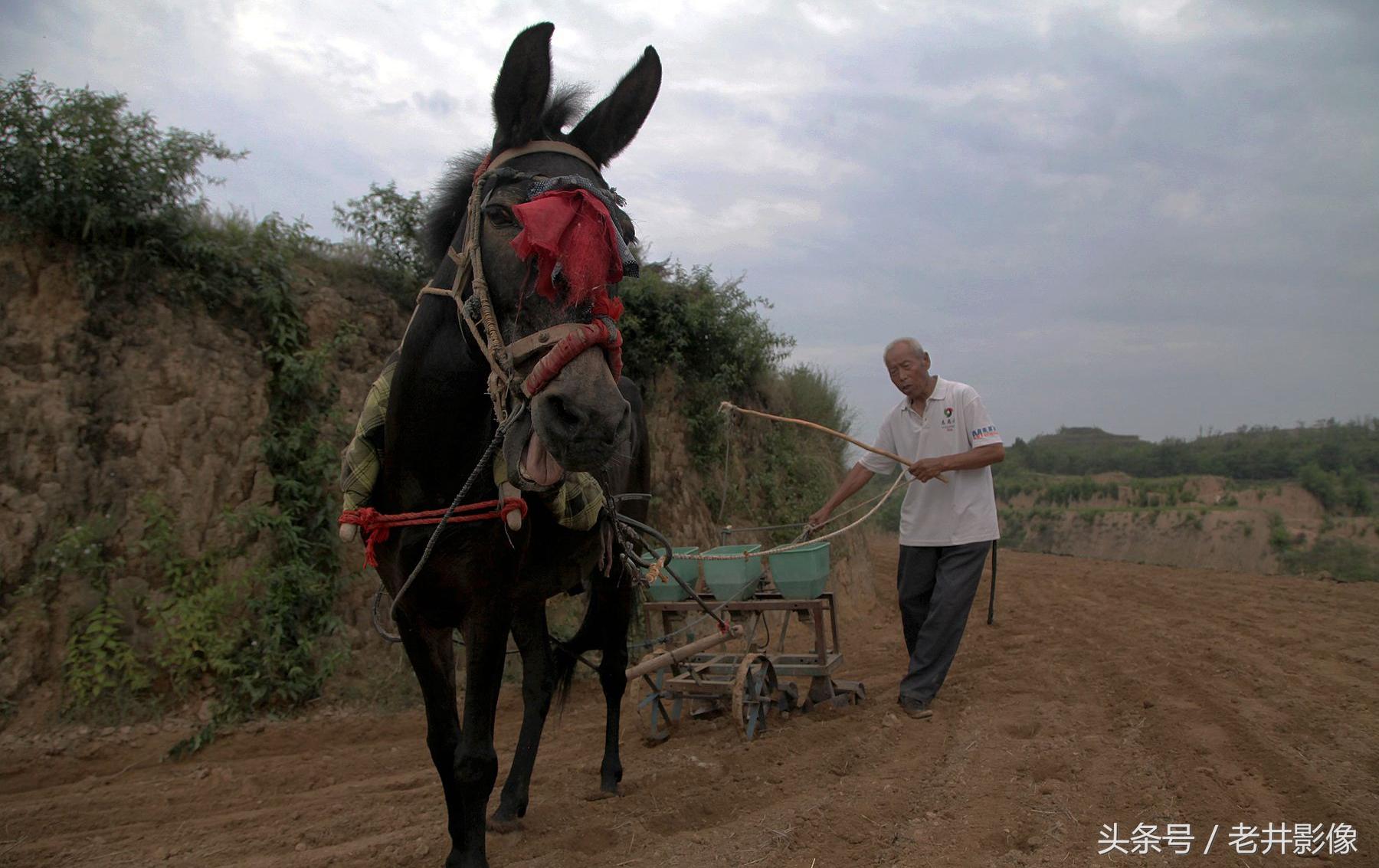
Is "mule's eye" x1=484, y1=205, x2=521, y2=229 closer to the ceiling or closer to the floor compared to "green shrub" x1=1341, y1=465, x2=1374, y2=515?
closer to the ceiling

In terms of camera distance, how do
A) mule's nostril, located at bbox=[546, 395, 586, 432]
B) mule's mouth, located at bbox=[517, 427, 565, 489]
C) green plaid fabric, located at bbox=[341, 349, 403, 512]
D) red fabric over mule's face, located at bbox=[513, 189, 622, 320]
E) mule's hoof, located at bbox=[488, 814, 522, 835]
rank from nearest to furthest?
mule's nostril, located at bbox=[546, 395, 586, 432]
red fabric over mule's face, located at bbox=[513, 189, 622, 320]
mule's mouth, located at bbox=[517, 427, 565, 489]
green plaid fabric, located at bbox=[341, 349, 403, 512]
mule's hoof, located at bbox=[488, 814, 522, 835]

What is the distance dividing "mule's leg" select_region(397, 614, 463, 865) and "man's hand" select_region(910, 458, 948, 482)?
3.10 metres

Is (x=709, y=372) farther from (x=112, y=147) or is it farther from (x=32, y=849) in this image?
(x=32, y=849)

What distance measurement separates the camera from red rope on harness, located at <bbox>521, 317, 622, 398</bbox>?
2002 mm

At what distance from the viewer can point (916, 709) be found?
4926 millimetres

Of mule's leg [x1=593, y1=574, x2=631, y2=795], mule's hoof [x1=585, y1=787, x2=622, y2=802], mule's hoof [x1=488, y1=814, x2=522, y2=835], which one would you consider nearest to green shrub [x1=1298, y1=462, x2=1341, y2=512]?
mule's leg [x1=593, y1=574, x2=631, y2=795]

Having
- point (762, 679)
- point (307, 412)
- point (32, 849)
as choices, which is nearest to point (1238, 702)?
point (762, 679)

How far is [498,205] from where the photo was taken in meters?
2.43

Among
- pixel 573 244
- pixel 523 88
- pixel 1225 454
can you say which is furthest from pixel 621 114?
pixel 1225 454

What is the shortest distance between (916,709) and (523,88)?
4.19m

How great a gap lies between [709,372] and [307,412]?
4.42 m

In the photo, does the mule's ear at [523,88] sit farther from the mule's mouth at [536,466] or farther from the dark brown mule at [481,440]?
the mule's mouth at [536,466]

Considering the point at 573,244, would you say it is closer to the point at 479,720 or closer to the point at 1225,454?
the point at 479,720

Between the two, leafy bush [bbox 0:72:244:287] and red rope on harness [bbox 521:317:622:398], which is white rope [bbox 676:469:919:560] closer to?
red rope on harness [bbox 521:317:622:398]
